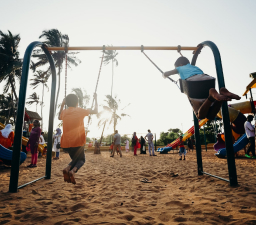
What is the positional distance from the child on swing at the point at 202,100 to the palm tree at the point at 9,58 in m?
23.5

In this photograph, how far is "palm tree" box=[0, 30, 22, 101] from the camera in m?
21.2

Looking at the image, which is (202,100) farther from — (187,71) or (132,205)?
(132,205)

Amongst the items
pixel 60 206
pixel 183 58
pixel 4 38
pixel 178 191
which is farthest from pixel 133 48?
pixel 4 38

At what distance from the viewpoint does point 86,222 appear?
1.99 m

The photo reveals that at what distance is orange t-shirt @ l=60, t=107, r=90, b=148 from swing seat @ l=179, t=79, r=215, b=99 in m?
2.10

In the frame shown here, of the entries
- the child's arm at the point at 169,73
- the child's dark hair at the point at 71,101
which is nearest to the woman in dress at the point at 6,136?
the child's dark hair at the point at 71,101

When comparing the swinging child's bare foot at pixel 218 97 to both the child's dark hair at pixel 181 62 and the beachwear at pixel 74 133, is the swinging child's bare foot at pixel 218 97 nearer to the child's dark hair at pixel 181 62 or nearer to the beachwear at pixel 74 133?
the child's dark hair at pixel 181 62

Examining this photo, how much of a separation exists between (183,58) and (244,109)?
9879 millimetres

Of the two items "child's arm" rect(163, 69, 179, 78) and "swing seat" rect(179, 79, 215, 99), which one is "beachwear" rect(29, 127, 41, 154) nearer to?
"child's arm" rect(163, 69, 179, 78)

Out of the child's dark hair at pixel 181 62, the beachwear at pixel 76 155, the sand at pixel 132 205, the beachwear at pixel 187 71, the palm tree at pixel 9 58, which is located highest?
the palm tree at pixel 9 58

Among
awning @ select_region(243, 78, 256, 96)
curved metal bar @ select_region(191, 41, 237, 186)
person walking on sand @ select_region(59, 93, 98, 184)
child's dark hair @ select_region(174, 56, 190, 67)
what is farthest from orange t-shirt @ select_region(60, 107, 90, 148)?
awning @ select_region(243, 78, 256, 96)

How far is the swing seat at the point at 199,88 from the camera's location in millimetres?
3301

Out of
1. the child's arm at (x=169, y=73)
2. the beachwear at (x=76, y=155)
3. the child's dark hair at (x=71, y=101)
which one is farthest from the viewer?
the child's arm at (x=169, y=73)

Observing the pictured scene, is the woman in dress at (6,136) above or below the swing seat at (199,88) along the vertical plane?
below
